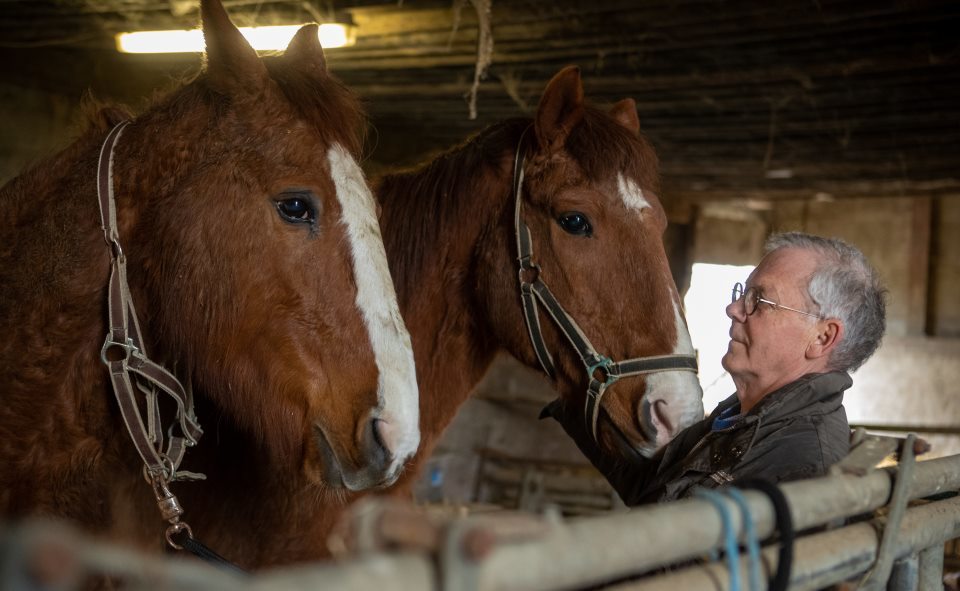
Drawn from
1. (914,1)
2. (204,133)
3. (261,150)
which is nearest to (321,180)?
(261,150)

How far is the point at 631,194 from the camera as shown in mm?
2557

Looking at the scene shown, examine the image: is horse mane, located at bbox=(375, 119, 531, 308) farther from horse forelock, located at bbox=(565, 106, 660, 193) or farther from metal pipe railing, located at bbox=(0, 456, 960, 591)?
metal pipe railing, located at bbox=(0, 456, 960, 591)

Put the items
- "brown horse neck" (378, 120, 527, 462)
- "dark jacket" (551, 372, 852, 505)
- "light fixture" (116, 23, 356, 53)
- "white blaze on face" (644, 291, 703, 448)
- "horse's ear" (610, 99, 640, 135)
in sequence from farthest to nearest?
"light fixture" (116, 23, 356, 53) → "horse's ear" (610, 99, 640, 135) → "brown horse neck" (378, 120, 527, 462) → "white blaze on face" (644, 291, 703, 448) → "dark jacket" (551, 372, 852, 505)

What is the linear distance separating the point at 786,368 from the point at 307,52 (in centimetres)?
155

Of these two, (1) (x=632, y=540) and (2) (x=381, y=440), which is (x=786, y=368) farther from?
(1) (x=632, y=540)

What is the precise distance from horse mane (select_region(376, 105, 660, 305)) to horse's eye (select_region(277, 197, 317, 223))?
0.91m

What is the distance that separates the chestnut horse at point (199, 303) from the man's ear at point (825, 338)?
103 cm

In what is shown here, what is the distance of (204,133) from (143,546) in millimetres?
1062

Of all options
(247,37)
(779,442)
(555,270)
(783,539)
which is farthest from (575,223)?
(247,37)

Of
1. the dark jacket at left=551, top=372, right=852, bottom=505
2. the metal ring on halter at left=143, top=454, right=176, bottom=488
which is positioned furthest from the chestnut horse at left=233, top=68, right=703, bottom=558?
the metal ring on halter at left=143, top=454, right=176, bottom=488

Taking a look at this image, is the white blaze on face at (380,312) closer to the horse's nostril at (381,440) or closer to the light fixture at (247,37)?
the horse's nostril at (381,440)

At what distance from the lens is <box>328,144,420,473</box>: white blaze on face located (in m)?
1.77

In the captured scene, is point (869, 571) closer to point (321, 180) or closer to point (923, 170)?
point (321, 180)

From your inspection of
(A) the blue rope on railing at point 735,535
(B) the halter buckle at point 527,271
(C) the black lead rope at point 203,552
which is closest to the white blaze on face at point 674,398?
(B) the halter buckle at point 527,271
